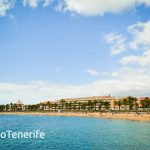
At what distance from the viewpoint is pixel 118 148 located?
4525 cm

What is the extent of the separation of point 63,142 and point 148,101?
12560 centimetres

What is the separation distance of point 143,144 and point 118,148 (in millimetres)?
5281

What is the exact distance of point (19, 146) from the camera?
47.6 metres

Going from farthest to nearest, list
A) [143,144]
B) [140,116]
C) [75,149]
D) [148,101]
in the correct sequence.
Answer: [148,101] → [140,116] → [143,144] → [75,149]

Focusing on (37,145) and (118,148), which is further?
(37,145)

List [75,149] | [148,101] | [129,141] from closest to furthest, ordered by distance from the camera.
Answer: [75,149]
[129,141]
[148,101]

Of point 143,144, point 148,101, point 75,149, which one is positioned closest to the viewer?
point 75,149

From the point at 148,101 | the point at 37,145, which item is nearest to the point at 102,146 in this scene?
the point at 37,145

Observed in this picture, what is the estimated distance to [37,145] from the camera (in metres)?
Result: 48.8

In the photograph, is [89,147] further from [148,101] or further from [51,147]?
[148,101]

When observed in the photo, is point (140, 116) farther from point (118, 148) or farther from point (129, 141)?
point (118, 148)

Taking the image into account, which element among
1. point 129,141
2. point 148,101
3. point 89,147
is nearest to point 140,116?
point 148,101

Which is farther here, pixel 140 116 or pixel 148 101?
pixel 148 101

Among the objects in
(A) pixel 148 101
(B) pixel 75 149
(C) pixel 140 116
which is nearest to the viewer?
(B) pixel 75 149
